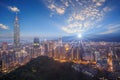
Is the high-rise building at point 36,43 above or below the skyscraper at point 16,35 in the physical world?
below

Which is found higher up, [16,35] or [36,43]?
[16,35]

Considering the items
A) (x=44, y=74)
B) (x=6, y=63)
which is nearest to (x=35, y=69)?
(x=44, y=74)

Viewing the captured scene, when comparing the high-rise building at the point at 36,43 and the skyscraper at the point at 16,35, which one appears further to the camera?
the skyscraper at the point at 16,35

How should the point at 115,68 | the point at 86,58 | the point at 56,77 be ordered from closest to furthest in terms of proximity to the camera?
the point at 56,77 < the point at 115,68 < the point at 86,58

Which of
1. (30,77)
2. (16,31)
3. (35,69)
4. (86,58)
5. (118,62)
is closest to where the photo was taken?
(30,77)

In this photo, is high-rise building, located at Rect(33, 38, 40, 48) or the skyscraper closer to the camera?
high-rise building, located at Rect(33, 38, 40, 48)

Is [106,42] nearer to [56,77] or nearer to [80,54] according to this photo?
[80,54]

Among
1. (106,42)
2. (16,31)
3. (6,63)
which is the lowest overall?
(6,63)

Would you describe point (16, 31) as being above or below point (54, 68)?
above

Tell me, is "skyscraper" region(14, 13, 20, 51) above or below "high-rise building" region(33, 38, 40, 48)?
above

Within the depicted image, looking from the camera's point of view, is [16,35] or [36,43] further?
[16,35]

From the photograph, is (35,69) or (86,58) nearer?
(35,69)
